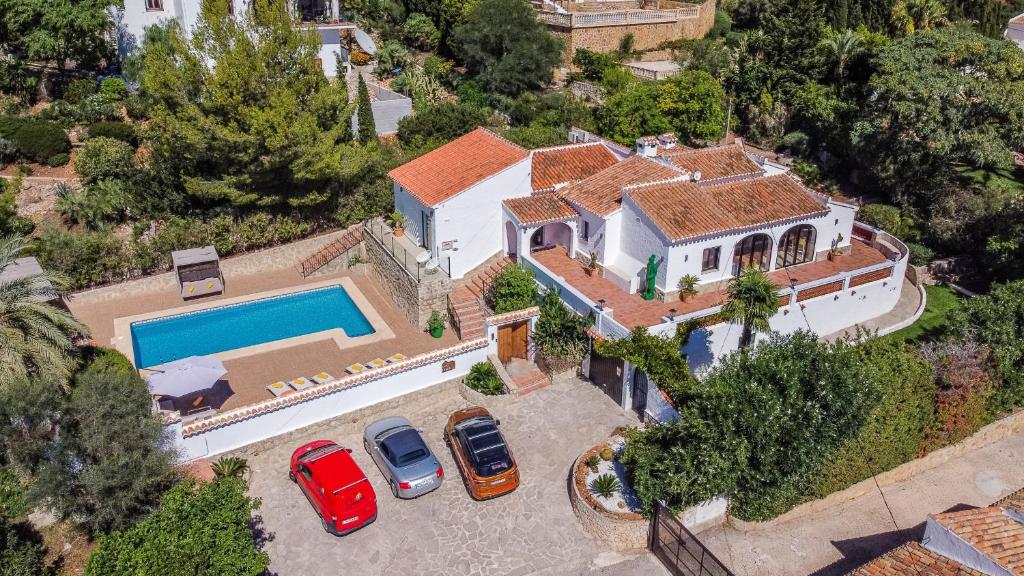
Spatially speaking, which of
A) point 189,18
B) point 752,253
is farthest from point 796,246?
point 189,18

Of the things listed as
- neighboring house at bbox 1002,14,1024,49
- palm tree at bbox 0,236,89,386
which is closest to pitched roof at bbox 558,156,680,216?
palm tree at bbox 0,236,89,386

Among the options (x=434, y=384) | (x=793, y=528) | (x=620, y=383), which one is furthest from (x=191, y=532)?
(x=793, y=528)

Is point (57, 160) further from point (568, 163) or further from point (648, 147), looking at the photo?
point (648, 147)

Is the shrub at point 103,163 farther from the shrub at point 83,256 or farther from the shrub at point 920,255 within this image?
the shrub at point 920,255

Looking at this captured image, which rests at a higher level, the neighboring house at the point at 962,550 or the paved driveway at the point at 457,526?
the neighboring house at the point at 962,550

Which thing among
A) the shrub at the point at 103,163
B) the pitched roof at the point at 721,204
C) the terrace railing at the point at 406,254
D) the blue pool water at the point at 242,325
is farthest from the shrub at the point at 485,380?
the shrub at the point at 103,163

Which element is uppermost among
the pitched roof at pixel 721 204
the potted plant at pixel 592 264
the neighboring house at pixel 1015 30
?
the neighboring house at pixel 1015 30
